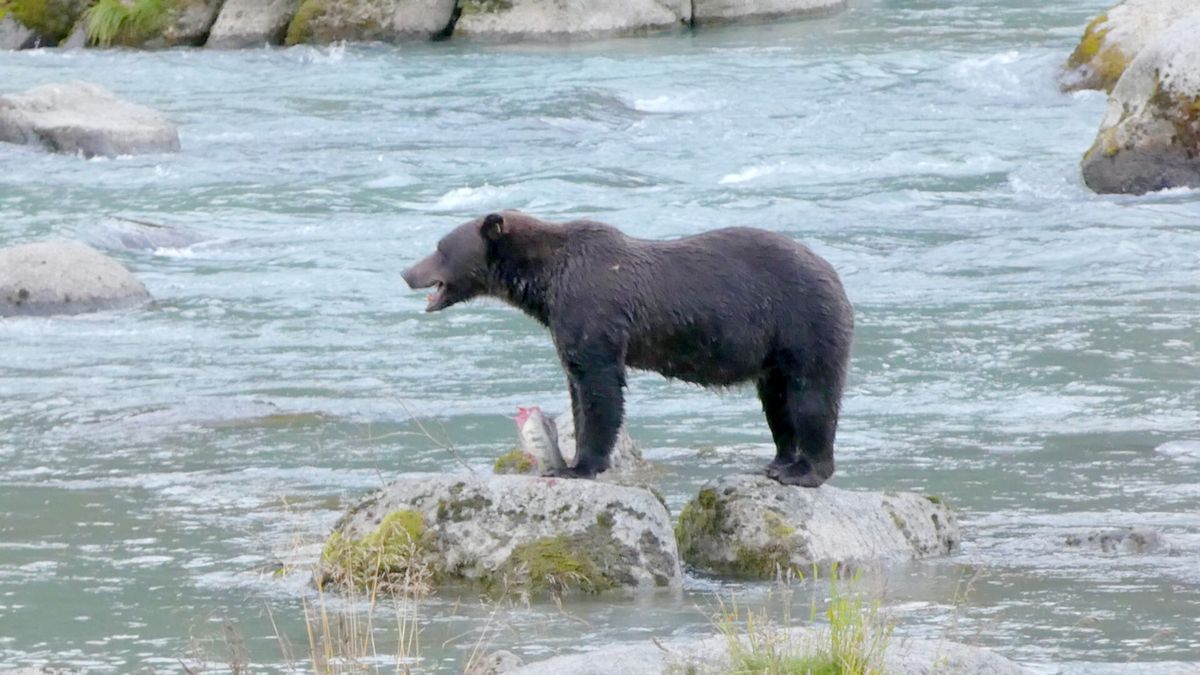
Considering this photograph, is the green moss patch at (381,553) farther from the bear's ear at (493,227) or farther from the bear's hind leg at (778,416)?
the bear's hind leg at (778,416)

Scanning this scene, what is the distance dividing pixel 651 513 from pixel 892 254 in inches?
368

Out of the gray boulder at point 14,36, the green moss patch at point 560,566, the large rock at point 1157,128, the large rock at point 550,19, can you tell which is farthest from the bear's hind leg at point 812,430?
the gray boulder at point 14,36

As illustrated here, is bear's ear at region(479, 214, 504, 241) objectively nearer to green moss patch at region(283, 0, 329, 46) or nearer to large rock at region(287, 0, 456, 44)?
large rock at region(287, 0, 456, 44)

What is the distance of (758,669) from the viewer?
5078mm

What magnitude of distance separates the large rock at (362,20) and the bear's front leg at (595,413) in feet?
79.9

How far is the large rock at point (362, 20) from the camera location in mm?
31297

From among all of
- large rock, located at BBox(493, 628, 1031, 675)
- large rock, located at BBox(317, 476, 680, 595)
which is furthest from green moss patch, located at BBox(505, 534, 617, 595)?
large rock, located at BBox(493, 628, 1031, 675)

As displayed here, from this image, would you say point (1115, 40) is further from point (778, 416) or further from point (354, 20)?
point (778, 416)

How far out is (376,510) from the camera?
7.76 meters

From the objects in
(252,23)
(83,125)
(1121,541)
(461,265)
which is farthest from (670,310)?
(252,23)

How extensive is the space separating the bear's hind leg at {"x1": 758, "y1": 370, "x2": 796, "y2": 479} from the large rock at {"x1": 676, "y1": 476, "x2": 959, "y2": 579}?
0.23 meters

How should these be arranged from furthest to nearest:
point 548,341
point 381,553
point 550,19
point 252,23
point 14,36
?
point 14,36
point 252,23
point 550,19
point 548,341
point 381,553

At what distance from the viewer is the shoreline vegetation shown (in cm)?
3114

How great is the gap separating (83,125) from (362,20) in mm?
9738
